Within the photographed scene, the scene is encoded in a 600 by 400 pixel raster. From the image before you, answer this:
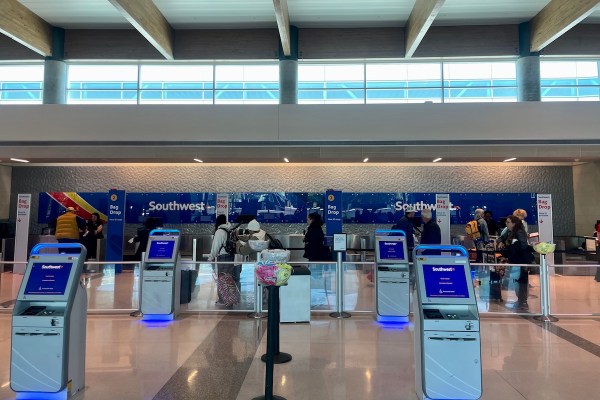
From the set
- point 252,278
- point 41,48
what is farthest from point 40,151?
point 252,278

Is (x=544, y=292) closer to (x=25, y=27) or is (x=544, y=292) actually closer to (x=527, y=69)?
(x=527, y=69)

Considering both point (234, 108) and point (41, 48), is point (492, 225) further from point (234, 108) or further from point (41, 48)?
point (41, 48)

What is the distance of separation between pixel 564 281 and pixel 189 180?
33.0 ft

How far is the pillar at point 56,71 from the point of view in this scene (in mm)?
11359

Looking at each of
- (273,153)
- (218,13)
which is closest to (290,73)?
(218,13)

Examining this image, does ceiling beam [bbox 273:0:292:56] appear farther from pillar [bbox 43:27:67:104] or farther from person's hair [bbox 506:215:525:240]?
pillar [bbox 43:27:67:104]

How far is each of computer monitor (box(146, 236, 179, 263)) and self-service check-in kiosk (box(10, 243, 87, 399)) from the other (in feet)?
8.05

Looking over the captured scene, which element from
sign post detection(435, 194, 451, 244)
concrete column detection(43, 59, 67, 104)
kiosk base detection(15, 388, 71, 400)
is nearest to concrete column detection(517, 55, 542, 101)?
sign post detection(435, 194, 451, 244)

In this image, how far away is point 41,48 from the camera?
11.1 meters

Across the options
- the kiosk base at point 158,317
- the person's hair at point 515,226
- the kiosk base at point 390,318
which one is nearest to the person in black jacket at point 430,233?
the person's hair at point 515,226

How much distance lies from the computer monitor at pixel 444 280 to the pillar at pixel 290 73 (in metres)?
8.76

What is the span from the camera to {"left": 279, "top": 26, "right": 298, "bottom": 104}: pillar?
11273 millimetres

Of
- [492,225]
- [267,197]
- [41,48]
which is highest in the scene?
[41,48]

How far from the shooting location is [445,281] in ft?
10.5
